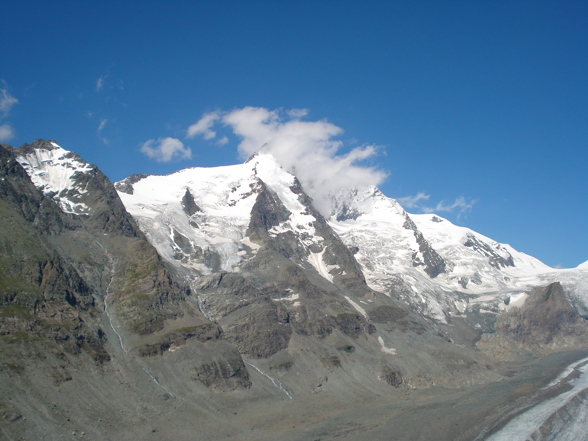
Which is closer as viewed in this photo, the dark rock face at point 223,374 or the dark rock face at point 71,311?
the dark rock face at point 71,311

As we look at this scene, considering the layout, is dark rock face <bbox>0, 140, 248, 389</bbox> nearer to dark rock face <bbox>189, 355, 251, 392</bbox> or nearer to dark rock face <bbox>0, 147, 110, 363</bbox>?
dark rock face <bbox>0, 147, 110, 363</bbox>

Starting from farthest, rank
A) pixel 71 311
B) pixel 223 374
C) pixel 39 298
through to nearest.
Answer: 1. pixel 223 374
2. pixel 71 311
3. pixel 39 298

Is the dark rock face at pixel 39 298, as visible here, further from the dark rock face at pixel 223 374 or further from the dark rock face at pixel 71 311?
the dark rock face at pixel 223 374

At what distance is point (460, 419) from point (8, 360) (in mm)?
128363

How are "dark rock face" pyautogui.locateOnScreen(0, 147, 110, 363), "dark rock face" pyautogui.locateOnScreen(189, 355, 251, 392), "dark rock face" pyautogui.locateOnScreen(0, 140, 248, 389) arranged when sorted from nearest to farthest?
"dark rock face" pyautogui.locateOnScreen(0, 147, 110, 363), "dark rock face" pyautogui.locateOnScreen(0, 140, 248, 389), "dark rock face" pyautogui.locateOnScreen(189, 355, 251, 392)

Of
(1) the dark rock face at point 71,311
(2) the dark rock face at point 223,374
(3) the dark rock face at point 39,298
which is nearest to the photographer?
(3) the dark rock face at point 39,298

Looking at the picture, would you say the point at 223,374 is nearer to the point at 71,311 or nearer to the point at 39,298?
the point at 71,311

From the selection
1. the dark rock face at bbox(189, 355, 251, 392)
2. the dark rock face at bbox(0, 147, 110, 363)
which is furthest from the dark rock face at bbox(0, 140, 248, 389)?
the dark rock face at bbox(189, 355, 251, 392)

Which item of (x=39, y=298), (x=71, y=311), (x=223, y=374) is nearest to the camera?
(x=39, y=298)

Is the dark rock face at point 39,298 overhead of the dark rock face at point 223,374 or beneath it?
overhead

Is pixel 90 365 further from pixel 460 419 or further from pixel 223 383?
pixel 460 419

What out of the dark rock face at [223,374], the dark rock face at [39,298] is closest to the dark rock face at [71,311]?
the dark rock face at [39,298]

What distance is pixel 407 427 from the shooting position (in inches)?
5994

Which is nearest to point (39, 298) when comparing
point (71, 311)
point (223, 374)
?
point (71, 311)
